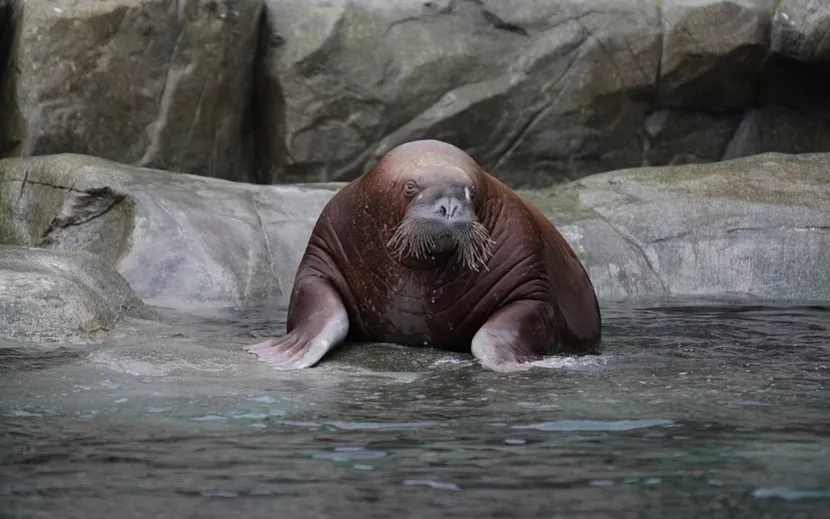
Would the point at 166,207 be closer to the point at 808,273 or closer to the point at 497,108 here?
the point at 497,108

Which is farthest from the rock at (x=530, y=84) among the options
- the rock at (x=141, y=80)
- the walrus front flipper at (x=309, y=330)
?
the walrus front flipper at (x=309, y=330)

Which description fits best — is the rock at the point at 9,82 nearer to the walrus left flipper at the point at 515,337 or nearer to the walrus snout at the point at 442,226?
the walrus snout at the point at 442,226

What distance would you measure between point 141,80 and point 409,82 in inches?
90.1

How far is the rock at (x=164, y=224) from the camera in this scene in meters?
8.56

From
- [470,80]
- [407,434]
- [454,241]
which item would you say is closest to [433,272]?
[454,241]

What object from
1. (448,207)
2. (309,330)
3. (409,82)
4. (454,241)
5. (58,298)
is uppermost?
(409,82)

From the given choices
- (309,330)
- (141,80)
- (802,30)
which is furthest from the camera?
(802,30)

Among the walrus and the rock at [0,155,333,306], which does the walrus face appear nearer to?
the walrus

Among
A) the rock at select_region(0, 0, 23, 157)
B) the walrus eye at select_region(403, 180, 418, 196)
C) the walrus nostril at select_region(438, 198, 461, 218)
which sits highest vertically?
the rock at select_region(0, 0, 23, 157)

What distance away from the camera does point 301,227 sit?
31.0 ft

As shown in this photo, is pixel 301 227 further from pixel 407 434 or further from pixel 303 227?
pixel 407 434

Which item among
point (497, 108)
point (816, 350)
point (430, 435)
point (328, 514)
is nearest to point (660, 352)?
point (816, 350)

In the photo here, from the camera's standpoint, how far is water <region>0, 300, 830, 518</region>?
334cm

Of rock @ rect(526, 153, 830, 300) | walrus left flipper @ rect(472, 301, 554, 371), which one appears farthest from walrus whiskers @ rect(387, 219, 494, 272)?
rock @ rect(526, 153, 830, 300)
